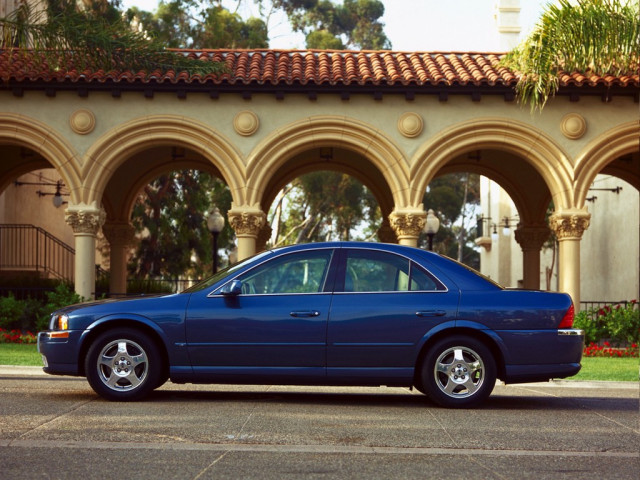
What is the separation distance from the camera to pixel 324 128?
1992 centimetres

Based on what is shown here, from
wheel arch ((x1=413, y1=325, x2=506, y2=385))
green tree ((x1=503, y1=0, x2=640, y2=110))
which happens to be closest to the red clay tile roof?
green tree ((x1=503, y1=0, x2=640, y2=110))

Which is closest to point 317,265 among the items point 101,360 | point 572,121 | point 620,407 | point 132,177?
point 101,360

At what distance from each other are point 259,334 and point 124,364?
1.31 meters

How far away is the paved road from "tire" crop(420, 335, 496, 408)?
18cm

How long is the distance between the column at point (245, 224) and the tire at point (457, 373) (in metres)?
11.9

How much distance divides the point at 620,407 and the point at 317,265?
11.1 ft

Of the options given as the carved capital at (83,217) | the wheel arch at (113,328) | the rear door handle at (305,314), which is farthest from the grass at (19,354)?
the rear door handle at (305,314)

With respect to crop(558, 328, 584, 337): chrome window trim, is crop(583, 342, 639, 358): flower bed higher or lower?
lower

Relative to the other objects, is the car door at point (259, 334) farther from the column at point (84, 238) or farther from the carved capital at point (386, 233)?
the carved capital at point (386, 233)

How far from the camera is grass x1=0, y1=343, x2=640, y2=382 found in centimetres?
1322

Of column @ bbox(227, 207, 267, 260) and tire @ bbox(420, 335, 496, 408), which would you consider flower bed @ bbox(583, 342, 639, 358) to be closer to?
column @ bbox(227, 207, 267, 260)

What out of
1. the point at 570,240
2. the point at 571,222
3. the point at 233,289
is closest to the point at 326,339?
the point at 233,289

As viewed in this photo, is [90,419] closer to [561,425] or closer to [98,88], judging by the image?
[561,425]

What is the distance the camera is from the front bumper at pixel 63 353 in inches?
337
